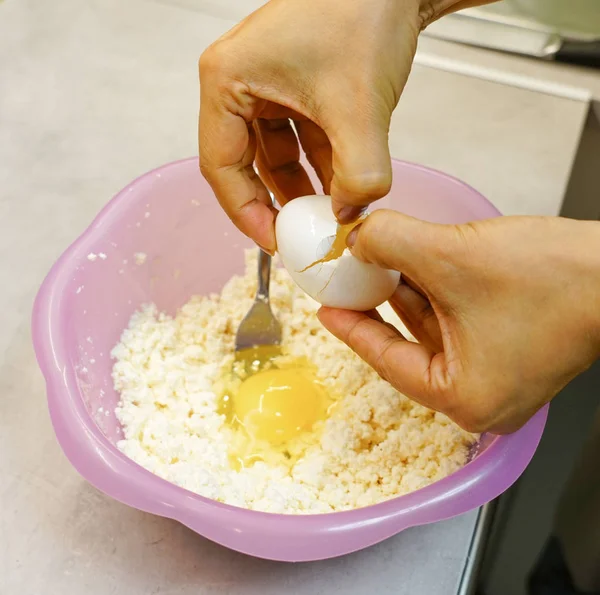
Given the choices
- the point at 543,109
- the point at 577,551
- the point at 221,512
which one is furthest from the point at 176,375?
the point at 543,109

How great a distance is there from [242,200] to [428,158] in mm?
666

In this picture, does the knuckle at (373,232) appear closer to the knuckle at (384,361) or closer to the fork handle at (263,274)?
the knuckle at (384,361)

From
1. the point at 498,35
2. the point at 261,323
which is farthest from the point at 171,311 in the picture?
the point at 498,35

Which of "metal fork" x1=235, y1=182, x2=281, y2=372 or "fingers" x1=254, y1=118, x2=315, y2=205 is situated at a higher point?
"fingers" x1=254, y1=118, x2=315, y2=205

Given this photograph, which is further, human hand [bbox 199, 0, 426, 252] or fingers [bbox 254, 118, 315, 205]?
fingers [bbox 254, 118, 315, 205]

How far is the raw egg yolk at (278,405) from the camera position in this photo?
1073mm

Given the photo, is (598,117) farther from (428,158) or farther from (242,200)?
(242,200)

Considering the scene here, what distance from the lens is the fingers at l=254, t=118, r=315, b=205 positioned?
3.49 feet

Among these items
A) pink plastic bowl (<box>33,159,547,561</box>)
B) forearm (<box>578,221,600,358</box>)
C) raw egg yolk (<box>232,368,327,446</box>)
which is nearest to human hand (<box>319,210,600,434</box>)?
forearm (<box>578,221,600,358</box>)

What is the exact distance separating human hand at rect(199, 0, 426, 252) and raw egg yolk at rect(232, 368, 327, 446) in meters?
0.34

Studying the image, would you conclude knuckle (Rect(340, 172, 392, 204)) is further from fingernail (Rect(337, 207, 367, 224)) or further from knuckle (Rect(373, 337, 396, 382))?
knuckle (Rect(373, 337, 396, 382))

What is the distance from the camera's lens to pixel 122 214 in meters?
1.10

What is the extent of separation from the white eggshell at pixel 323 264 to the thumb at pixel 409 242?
12cm

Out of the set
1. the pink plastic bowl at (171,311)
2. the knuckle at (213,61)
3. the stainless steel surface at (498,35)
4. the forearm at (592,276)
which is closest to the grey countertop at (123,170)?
the stainless steel surface at (498,35)
